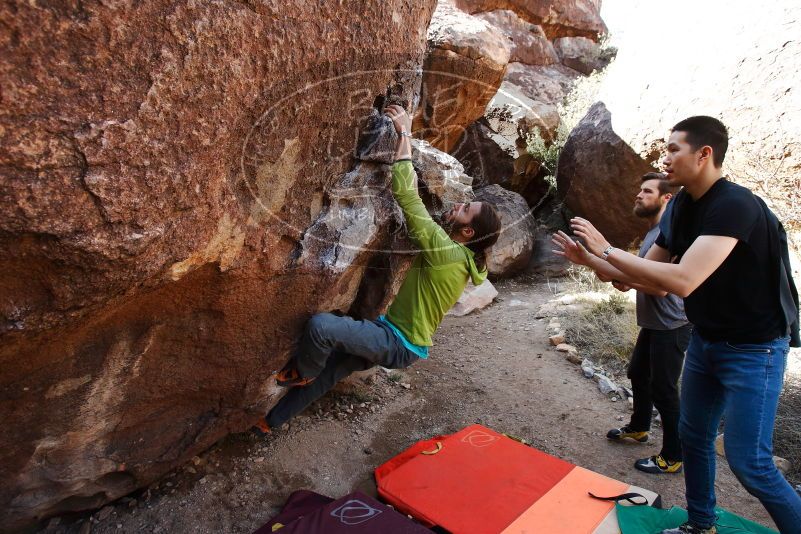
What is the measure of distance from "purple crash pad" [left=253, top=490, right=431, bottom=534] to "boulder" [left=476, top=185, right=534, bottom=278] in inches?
193

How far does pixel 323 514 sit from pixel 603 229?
623 centimetres

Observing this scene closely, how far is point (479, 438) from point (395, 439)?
1.68ft

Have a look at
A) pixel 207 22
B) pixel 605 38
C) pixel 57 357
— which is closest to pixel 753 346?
pixel 207 22

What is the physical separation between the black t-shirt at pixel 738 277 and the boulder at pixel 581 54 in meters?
12.5

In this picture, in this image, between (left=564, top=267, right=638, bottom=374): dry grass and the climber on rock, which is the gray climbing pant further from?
(left=564, top=267, right=638, bottom=374): dry grass

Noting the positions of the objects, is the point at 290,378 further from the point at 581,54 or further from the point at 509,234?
the point at 581,54

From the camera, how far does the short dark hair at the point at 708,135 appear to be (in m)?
1.80

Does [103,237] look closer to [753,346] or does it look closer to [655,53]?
[753,346]

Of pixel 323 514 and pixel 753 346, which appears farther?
pixel 323 514

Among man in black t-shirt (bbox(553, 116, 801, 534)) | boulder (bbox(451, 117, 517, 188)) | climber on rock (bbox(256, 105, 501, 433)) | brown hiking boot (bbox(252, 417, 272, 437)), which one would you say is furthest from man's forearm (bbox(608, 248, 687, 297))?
boulder (bbox(451, 117, 517, 188))

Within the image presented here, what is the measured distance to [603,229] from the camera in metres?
7.29

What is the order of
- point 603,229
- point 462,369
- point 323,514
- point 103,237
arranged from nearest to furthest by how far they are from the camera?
1. point 103,237
2. point 323,514
3. point 462,369
4. point 603,229

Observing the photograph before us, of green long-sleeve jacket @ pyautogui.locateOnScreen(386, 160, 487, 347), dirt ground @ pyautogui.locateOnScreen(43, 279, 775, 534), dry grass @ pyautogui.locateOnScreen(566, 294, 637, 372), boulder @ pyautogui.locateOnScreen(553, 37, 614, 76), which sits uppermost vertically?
boulder @ pyautogui.locateOnScreen(553, 37, 614, 76)

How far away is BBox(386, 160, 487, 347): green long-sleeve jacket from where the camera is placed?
7.75 ft
